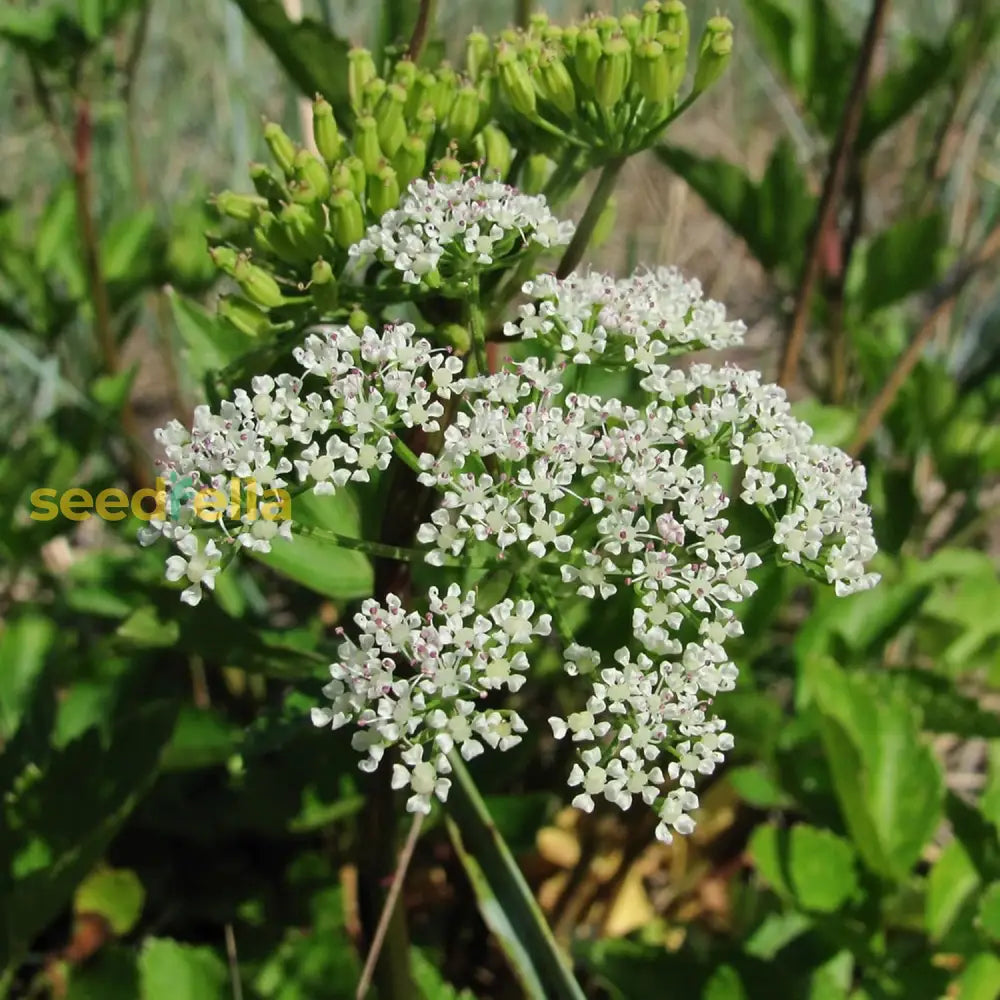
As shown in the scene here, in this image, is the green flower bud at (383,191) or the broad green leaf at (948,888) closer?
the green flower bud at (383,191)

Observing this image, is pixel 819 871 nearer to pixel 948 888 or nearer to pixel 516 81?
pixel 948 888

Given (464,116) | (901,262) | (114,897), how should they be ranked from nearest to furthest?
(464,116) < (114,897) < (901,262)

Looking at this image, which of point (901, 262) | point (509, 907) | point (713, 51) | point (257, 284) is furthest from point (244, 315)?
point (901, 262)

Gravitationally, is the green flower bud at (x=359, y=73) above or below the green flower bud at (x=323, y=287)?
above

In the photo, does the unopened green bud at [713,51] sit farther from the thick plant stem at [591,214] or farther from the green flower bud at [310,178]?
the green flower bud at [310,178]

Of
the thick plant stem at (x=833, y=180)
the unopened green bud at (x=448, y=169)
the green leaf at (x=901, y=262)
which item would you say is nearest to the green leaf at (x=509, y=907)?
the unopened green bud at (x=448, y=169)

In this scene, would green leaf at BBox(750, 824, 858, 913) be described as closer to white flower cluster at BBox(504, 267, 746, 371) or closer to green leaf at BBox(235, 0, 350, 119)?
white flower cluster at BBox(504, 267, 746, 371)

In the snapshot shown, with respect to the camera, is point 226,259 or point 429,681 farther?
point 226,259
